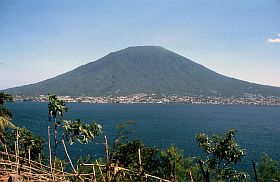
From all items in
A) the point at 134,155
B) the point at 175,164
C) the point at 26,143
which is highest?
the point at 26,143

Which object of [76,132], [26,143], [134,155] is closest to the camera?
[76,132]

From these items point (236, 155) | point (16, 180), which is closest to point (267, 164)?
point (236, 155)

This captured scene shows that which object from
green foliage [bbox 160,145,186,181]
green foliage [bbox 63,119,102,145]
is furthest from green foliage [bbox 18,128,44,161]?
green foliage [bbox 160,145,186,181]

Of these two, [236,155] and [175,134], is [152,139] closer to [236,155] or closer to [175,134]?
[175,134]

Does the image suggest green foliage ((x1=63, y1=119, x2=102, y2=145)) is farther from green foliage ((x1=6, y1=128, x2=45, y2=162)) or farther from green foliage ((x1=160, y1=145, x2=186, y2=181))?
green foliage ((x1=160, y1=145, x2=186, y2=181))

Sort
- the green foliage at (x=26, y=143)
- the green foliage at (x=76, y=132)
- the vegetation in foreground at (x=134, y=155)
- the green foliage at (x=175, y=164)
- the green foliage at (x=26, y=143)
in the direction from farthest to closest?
the green foliage at (x=175, y=164), the green foliage at (x=26, y=143), the green foliage at (x=26, y=143), the vegetation in foreground at (x=134, y=155), the green foliage at (x=76, y=132)

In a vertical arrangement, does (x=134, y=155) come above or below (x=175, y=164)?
below

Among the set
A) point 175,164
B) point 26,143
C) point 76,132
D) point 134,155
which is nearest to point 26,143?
point 26,143

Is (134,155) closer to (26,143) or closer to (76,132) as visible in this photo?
(26,143)

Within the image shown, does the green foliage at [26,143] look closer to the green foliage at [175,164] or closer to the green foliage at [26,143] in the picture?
the green foliage at [26,143]

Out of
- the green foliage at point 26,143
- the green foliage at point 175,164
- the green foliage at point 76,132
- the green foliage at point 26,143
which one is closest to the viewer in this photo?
the green foliage at point 76,132

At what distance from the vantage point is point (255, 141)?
3078 inches

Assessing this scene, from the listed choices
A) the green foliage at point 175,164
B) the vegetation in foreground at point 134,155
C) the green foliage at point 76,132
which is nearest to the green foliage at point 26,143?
the vegetation in foreground at point 134,155

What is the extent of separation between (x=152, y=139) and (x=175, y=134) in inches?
481
